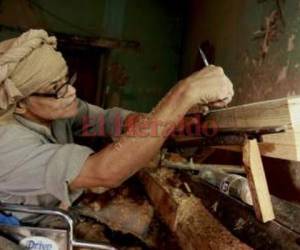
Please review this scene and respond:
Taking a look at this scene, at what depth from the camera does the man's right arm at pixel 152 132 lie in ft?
4.10

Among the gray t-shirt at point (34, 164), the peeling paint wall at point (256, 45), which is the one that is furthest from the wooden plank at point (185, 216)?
the peeling paint wall at point (256, 45)

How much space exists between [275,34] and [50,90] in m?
1.50

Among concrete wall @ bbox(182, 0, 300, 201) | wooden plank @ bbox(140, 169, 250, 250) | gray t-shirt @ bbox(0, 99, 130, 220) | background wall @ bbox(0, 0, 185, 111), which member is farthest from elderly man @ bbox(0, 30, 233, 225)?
background wall @ bbox(0, 0, 185, 111)

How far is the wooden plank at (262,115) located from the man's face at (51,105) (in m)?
0.69

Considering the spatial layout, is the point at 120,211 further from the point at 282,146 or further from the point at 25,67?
the point at 282,146

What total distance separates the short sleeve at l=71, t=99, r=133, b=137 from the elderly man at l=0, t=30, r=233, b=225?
Answer: 1.25 feet

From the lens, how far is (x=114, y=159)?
4.44 ft

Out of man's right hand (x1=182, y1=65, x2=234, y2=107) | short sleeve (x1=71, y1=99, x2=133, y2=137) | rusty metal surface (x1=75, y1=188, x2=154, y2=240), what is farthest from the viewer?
short sleeve (x1=71, y1=99, x2=133, y2=137)

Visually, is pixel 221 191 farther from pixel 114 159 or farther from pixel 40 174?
pixel 40 174

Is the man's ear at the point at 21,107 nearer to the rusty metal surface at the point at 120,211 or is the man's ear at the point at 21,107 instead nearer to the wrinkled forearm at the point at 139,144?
the wrinkled forearm at the point at 139,144

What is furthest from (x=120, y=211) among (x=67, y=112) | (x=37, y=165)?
(x=37, y=165)

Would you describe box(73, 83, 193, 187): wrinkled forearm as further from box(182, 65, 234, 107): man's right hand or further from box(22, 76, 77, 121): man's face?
box(22, 76, 77, 121): man's face

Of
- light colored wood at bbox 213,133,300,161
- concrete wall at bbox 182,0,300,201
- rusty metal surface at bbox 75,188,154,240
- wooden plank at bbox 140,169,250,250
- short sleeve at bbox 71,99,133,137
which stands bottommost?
rusty metal surface at bbox 75,188,154,240

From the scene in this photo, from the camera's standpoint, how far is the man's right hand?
4.06 ft
